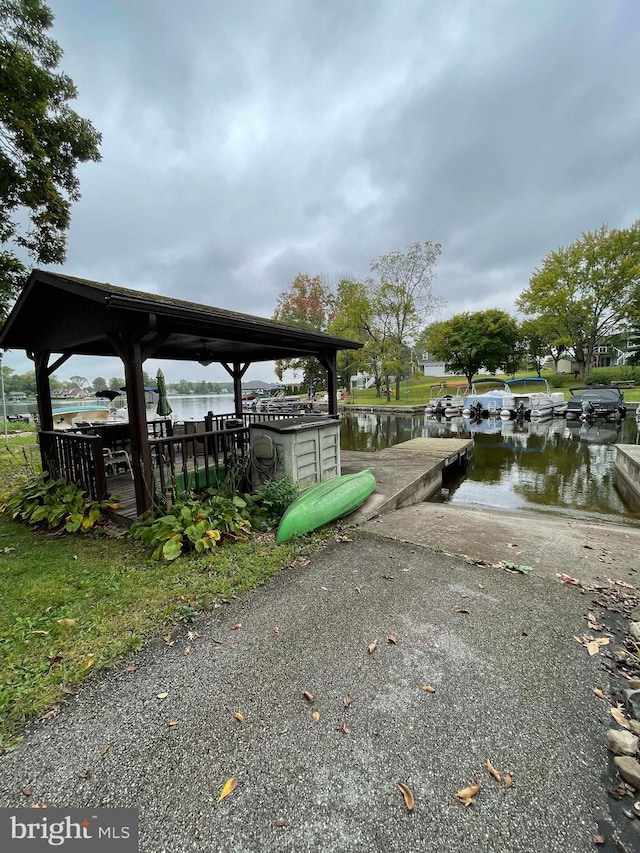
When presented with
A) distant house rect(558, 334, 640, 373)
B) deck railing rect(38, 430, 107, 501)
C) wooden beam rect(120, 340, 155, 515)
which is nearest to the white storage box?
wooden beam rect(120, 340, 155, 515)

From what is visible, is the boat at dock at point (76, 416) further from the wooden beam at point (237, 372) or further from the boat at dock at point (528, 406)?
the boat at dock at point (528, 406)

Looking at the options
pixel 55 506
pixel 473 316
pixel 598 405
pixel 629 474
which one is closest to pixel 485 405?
pixel 598 405

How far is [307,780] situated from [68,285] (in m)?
4.99

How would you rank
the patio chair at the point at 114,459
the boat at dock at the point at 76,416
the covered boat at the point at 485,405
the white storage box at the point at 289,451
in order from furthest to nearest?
1. the covered boat at the point at 485,405
2. the boat at dock at the point at 76,416
3. the patio chair at the point at 114,459
4. the white storage box at the point at 289,451

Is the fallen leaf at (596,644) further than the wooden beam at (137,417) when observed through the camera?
No

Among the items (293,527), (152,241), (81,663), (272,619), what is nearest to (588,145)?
(152,241)

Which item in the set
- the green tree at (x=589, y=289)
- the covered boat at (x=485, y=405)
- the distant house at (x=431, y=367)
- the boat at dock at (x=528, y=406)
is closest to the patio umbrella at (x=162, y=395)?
the covered boat at (x=485, y=405)

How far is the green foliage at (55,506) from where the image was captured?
4.66 m

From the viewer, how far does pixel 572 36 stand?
7746mm

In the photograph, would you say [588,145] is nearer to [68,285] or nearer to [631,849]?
[68,285]

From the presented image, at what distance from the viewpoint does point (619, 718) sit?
1.84m

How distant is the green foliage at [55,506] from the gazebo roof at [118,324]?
2118mm

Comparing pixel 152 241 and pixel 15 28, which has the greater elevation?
pixel 15 28
